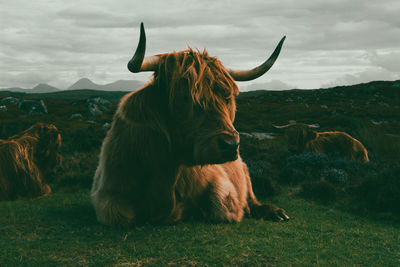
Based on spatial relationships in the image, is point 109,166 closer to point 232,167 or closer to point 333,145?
point 232,167

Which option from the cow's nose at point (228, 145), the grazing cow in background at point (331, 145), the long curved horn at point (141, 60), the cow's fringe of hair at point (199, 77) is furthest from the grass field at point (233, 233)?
the grazing cow in background at point (331, 145)

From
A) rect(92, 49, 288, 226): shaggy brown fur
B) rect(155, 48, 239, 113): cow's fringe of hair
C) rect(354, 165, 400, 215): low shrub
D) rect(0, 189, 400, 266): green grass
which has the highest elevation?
rect(155, 48, 239, 113): cow's fringe of hair

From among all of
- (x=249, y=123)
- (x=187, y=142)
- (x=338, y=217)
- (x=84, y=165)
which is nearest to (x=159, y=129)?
(x=187, y=142)

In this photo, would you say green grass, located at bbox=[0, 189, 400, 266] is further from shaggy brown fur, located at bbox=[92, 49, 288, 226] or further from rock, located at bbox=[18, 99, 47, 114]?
rock, located at bbox=[18, 99, 47, 114]

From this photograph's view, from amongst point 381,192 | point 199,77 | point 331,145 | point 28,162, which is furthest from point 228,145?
point 331,145

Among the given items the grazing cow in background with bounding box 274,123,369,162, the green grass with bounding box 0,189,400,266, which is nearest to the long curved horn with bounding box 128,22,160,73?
the green grass with bounding box 0,189,400,266

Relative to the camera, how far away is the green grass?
2.96m

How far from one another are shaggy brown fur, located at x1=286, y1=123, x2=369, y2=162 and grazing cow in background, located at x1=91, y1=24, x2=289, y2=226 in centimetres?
648

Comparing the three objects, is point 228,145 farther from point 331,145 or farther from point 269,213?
point 331,145

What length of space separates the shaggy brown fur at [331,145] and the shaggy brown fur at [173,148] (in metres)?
6.48

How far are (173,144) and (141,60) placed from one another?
867mm

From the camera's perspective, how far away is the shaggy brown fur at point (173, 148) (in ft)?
10.9

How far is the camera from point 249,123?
81.3 ft

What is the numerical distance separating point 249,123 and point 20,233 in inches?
854
